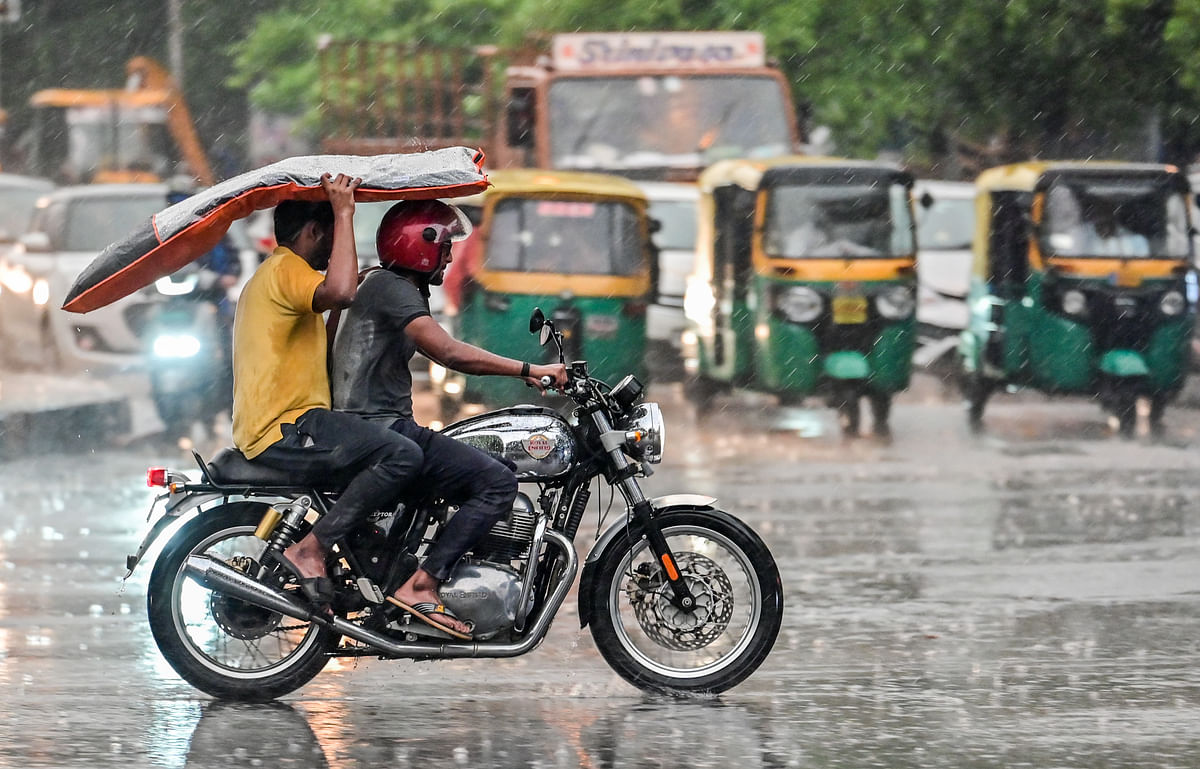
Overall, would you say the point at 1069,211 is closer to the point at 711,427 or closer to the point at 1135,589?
the point at 711,427

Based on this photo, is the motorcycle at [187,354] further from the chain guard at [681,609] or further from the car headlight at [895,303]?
the chain guard at [681,609]

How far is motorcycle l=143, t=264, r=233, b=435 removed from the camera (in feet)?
52.0

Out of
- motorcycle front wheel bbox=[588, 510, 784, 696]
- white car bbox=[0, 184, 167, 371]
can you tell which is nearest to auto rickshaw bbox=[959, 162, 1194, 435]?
white car bbox=[0, 184, 167, 371]

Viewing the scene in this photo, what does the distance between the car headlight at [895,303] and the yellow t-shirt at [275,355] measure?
11506mm

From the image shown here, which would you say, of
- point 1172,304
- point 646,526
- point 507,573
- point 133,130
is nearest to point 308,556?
point 507,573

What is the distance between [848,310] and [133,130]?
19.8 metres

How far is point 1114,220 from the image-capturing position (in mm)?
17781

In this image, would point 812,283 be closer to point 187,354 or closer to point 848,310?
point 848,310

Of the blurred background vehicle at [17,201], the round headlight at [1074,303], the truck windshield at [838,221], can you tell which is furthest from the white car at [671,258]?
the blurred background vehicle at [17,201]

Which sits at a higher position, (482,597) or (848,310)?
(482,597)

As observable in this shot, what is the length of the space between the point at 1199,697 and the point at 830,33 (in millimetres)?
21478

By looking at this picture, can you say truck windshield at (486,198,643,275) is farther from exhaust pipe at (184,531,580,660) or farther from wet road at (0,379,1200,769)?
exhaust pipe at (184,531,580,660)

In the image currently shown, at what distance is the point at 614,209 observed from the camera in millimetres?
18234

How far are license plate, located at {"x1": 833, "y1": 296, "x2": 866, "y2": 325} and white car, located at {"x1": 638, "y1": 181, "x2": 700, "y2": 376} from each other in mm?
2534
